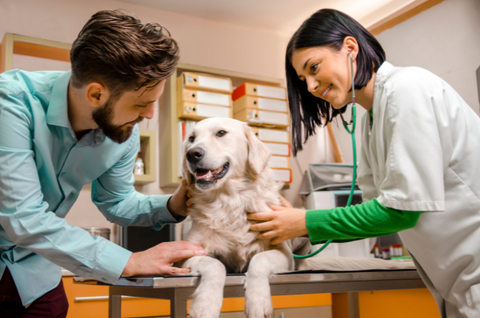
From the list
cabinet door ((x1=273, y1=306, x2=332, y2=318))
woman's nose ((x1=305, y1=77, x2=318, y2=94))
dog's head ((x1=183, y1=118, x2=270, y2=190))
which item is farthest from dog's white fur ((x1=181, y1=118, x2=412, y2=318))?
cabinet door ((x1=273, y1=306, x2=332, y2=318))

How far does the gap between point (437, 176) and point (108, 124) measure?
0.88 metres

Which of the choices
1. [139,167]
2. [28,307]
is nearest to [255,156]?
[28,307]

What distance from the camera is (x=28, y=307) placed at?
1193mm

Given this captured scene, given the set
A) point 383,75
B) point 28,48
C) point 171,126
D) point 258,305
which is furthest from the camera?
point 171,126

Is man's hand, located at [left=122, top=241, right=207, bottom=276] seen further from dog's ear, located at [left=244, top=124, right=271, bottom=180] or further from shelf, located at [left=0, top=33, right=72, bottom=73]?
shelf, located at [left=0, top=33, right=72, bottom=73]

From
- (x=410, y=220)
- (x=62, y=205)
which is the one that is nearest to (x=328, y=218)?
(x=410, y=220)

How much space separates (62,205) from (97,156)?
0.19m

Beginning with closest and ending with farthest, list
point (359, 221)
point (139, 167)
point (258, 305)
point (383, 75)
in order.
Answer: point (258, 305), point (359, 221), point (383, 75), point (139, 167)

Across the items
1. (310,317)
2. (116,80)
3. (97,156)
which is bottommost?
(310,317)

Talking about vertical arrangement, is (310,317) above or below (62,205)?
below

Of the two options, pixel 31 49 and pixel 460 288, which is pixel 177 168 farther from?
pixel 460 288

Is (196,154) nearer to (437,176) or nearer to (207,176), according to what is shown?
(207,176)

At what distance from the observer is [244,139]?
146 cm

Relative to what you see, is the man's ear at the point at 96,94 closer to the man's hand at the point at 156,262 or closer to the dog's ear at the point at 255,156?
the man's hand at the point at 156,262
